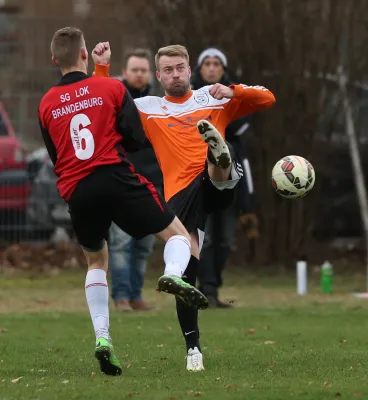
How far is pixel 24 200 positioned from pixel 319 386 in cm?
1136

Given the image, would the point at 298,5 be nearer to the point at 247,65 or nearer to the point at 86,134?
the point at 247,65

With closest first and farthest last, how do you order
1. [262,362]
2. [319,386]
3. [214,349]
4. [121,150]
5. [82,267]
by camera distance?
[319,386] → [121,150] → [262,362] → [214,349] → [82,267]

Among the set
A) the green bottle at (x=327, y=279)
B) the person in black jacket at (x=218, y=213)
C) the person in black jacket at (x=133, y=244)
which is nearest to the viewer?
the person in black jacket at (x=133, y=244)

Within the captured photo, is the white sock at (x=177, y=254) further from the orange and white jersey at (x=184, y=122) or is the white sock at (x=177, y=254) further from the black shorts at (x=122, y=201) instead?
the orange and white jersey at (x=184, y=122)

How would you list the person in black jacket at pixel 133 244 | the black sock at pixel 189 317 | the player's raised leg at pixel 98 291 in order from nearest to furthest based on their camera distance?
the player's raised leg at pixel 98 291 < the black sock at pixel 189 317 < the person in black jacket at pixel 133 244

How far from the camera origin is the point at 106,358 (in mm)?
7340

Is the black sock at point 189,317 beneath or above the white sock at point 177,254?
beneath

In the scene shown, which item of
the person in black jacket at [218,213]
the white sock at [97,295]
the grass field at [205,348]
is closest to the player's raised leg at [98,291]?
the white sock at [97,295]

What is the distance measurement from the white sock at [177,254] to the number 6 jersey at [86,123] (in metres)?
0.57

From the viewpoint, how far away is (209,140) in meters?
7.35

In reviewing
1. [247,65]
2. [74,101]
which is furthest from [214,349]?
[247,65]

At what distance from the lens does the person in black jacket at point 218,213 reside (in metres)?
12.0

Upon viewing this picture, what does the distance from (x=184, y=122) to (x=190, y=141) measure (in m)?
0.13

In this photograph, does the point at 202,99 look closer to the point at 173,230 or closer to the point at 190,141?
the point at 190,141
